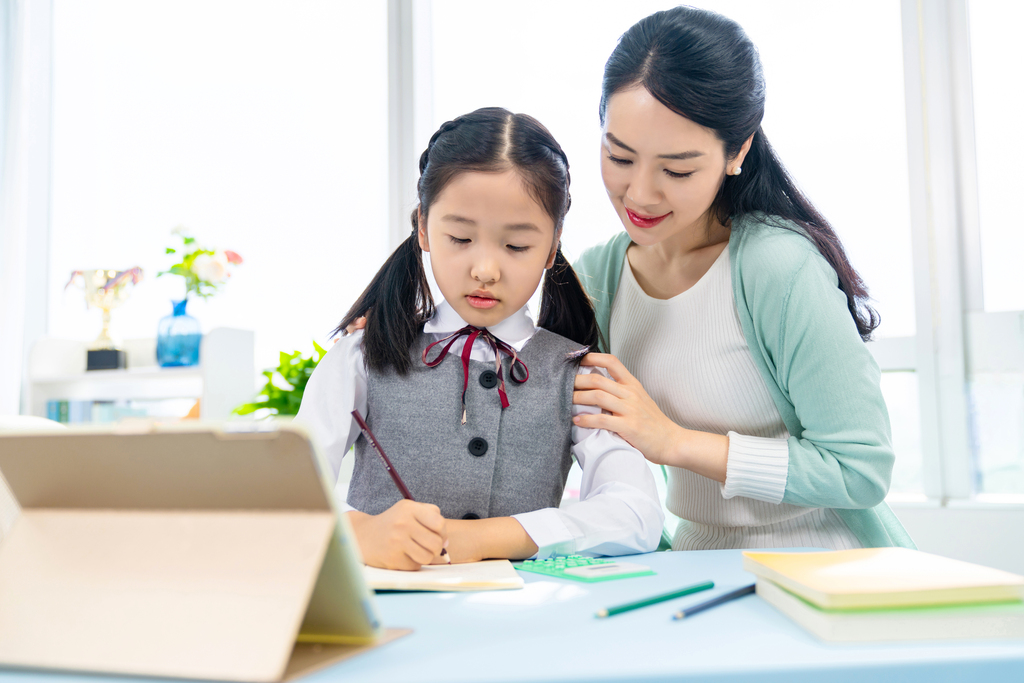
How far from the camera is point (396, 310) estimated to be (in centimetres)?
108

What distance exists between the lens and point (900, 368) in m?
2.23

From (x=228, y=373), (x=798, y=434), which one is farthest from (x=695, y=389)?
(x=228, y=373)

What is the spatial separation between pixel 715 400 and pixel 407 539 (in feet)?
2.13

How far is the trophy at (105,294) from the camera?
2.76 meters

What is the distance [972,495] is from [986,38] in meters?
1.36

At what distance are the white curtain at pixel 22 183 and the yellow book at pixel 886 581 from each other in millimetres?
3361

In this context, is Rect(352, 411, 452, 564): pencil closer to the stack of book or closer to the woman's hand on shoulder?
the woman's hand on shoulder

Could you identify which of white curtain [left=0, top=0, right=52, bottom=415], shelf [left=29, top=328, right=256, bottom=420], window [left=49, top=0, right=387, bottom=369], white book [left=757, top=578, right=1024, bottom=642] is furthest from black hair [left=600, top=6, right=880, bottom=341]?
white curtain [left=0, top=0, right=52, bottom=415]

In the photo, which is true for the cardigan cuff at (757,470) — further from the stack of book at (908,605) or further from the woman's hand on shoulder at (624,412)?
the stack of book at (908,605)

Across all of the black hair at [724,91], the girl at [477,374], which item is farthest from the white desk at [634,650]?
the black hair at [724,91]

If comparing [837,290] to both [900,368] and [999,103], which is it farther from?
[999,103]

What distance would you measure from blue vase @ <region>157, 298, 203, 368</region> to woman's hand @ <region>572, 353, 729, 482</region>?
2.05 metres

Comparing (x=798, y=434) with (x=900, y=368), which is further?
(x=900, y=368)

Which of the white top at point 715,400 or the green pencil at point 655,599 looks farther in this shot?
the white top at point 715,400
